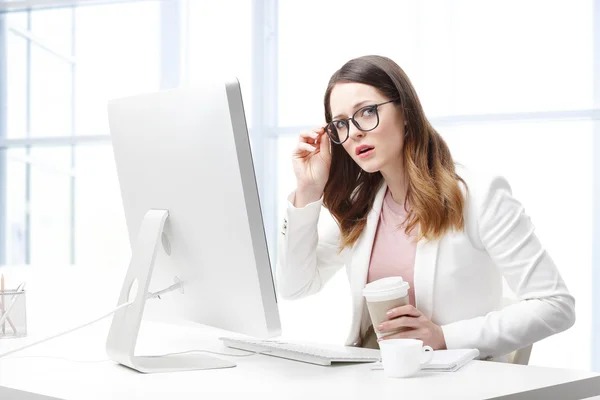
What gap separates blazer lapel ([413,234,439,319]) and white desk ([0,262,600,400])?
14.1 inches

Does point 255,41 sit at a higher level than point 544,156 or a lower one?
higher

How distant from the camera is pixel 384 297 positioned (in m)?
1.46

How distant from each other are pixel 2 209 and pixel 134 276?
171 inches

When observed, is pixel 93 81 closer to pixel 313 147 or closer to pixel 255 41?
pixel 255 41

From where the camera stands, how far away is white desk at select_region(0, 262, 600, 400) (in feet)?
3.56

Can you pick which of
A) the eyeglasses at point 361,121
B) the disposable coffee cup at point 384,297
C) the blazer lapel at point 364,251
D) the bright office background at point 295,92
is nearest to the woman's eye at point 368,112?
the eyeglasses at point 361,121

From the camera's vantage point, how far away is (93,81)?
4926 millimetres

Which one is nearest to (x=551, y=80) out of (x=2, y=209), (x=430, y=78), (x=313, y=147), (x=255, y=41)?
(x=430, y=78)

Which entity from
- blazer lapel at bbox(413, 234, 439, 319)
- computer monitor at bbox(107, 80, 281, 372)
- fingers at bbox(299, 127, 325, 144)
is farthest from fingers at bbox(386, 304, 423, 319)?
fingers at bbox(299, 127, 325, 144)

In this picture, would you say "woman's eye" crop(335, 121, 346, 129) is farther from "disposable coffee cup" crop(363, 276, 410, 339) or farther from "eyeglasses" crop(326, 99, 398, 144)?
"disposable coffee cup" crop(363, 276, 410, 339)

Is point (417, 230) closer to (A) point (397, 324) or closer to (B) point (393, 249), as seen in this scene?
(B) point (393, 249)

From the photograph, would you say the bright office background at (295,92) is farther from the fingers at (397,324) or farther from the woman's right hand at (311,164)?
the fingers at (397,324)

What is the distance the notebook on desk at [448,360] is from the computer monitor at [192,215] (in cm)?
30

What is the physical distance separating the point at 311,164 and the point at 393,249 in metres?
0.32
